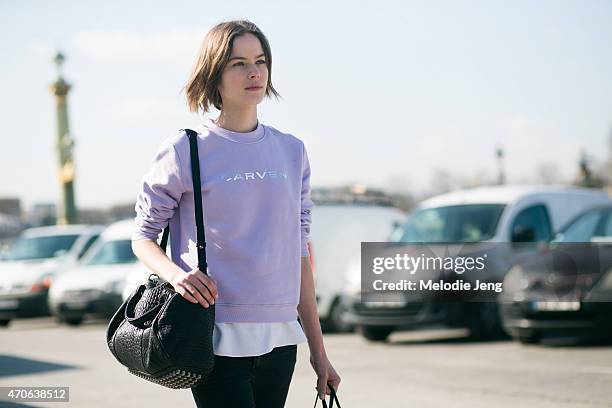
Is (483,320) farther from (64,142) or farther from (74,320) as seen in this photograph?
(64,142)

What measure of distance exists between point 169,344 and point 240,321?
0.86 ft

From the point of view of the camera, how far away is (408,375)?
9586 mm

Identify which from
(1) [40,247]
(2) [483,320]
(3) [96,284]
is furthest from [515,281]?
(1) [40,247]

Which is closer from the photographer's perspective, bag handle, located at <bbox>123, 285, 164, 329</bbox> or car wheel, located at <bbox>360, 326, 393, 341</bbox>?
bag handle, located at <bbox>123, 285, 164, 329</bbox>

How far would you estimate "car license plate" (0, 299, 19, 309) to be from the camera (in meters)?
18.4

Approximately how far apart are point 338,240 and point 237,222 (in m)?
12.6

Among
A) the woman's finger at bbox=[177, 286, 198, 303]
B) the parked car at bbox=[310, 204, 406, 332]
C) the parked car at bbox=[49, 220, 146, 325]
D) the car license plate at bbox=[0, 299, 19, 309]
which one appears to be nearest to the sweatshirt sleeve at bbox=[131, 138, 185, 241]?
the woman's finger at bbox=[177, 286, 198, 303]

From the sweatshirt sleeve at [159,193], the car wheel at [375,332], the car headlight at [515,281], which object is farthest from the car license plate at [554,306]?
the sweatshirt sleeve at [159,193]

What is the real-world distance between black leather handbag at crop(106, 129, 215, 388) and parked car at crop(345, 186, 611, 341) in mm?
9810

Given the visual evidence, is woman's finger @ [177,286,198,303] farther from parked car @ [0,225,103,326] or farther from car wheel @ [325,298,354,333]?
parked car @ [0,225,103,326]

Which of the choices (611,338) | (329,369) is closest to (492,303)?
(611,338)

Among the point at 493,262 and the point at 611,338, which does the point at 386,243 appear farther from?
the point at 611,338

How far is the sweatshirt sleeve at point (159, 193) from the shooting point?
2.97 metres

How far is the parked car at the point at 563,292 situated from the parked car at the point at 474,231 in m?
0.72
